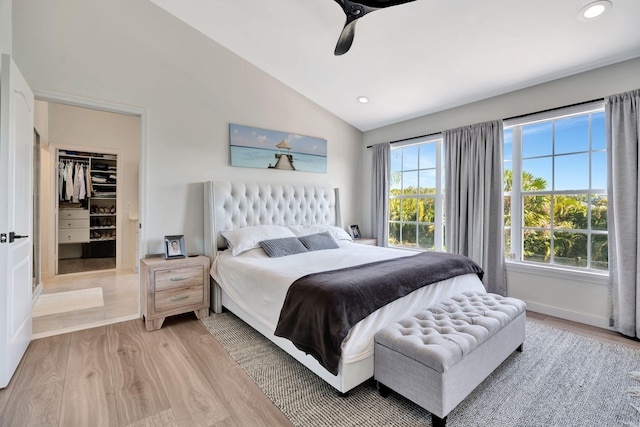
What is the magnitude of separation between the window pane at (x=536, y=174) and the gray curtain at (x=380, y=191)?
1.81 metres

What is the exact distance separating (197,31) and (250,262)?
8.81ft

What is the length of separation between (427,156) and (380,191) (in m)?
0.89

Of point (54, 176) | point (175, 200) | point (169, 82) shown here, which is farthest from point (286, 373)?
point (54, 176)

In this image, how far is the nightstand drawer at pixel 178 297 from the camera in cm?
279

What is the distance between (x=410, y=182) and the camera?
4520mm

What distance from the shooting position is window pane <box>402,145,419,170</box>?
4.45m

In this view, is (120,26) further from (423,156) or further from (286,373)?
(423,156)

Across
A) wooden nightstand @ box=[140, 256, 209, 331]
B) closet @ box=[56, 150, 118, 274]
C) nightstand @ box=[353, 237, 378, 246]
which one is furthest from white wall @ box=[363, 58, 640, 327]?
closet @ box=[56, 150, 118, 274]

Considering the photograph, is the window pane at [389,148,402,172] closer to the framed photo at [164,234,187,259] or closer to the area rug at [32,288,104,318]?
the framed photo at [164,234,187,259]

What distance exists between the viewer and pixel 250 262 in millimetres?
2775

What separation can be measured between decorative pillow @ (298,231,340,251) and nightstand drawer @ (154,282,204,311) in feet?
4.03

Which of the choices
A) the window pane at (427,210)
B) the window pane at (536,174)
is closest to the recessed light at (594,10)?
the window pane at (536,174)

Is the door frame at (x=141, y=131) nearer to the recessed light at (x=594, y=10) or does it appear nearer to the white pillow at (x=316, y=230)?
the white pillow at (x=316, y=230)

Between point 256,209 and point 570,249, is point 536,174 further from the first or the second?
point 256,209
